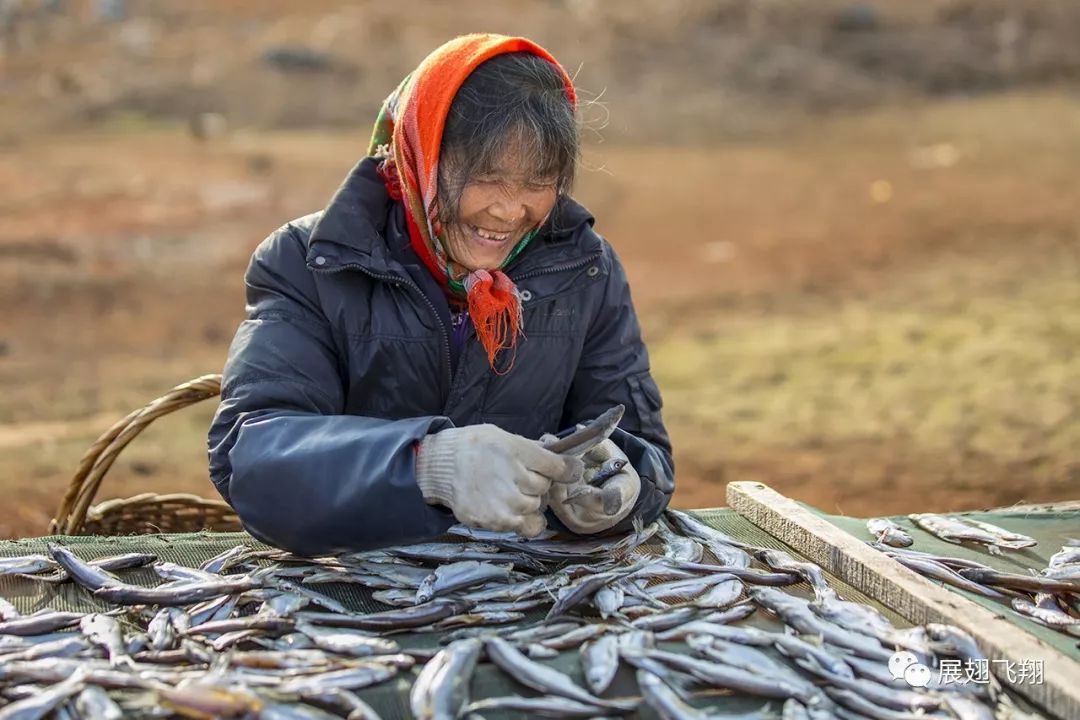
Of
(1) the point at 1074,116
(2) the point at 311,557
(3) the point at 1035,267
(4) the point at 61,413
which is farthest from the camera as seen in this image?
(1) the point at 1074,116

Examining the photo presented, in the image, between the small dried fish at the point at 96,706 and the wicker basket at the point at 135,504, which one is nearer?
the small dried fish at the point at 96,706

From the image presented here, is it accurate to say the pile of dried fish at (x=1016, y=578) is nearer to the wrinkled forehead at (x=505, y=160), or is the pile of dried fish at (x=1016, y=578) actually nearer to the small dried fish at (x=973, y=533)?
the small dried fish at (x=973, y=533)

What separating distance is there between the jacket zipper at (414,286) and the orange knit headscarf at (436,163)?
0.09m

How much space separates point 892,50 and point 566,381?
2169 cm

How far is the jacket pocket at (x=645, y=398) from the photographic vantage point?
134 inches

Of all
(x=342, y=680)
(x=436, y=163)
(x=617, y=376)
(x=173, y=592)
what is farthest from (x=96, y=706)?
(x=617, y=376)

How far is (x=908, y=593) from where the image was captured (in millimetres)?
2846

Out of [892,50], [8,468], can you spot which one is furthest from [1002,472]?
[892,50]

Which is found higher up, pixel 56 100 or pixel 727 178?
pixel 56 100

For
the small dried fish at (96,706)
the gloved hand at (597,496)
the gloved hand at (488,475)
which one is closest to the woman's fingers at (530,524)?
the gloved hand at (488,475)

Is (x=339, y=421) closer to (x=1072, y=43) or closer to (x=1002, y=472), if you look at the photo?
(x=1002, y=472)

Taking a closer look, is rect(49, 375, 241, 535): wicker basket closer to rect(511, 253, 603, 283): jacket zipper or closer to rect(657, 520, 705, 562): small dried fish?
rect(511, 253, 603, 283): jacket zipper

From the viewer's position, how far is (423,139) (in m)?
2.89

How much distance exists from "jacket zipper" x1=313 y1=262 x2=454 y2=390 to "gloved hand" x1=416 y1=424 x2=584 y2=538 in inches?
21.0
